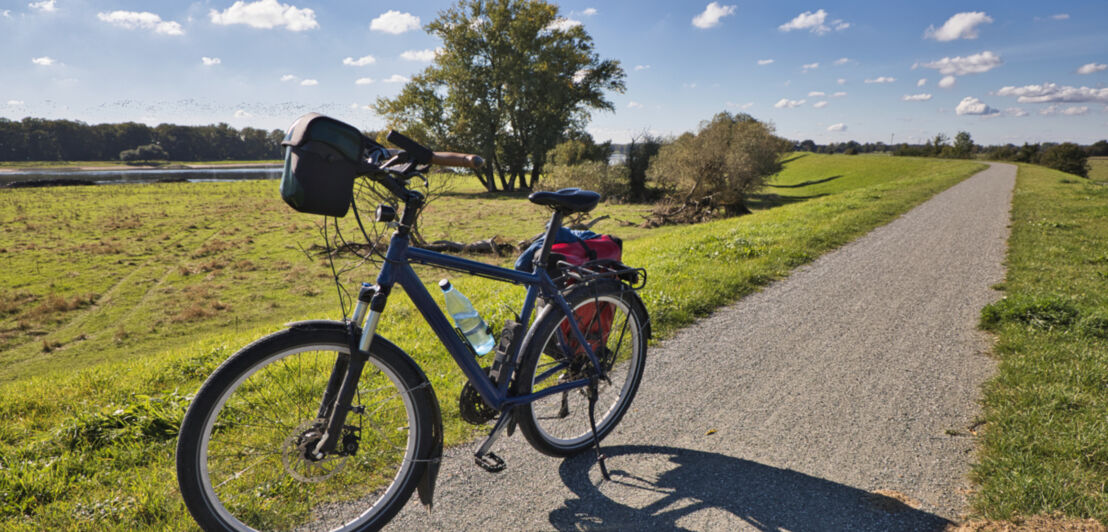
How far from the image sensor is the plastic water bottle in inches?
104

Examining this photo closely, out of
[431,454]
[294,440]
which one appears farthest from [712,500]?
[294,440]

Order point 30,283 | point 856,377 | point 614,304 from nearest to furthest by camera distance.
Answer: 1. point 614,304
2. point 856,377
3. point 30,283

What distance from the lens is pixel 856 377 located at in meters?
4.46

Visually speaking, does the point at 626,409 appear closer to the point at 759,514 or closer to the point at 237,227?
the point at 759,514

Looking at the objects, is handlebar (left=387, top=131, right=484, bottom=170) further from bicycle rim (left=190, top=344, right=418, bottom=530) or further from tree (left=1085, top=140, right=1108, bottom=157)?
tree (left=1085, top=140, right=1108, bottom=157)

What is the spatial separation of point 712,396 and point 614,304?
1303 millimetres

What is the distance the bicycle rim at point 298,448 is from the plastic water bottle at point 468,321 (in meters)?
0.44

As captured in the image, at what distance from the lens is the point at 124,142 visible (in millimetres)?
117125

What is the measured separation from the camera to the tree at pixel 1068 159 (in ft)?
252

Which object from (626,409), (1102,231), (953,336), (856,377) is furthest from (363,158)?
(1102,231)

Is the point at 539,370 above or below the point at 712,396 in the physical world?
above

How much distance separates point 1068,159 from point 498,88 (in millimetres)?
87384

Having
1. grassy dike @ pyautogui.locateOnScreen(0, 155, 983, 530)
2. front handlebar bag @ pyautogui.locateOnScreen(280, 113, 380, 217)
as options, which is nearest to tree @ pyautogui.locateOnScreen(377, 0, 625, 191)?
Answer: grassy dike @ pyautogui.locateOnScreen(0, 155, 983, 530)

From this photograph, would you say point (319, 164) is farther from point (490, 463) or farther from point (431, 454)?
point (490, 463)
